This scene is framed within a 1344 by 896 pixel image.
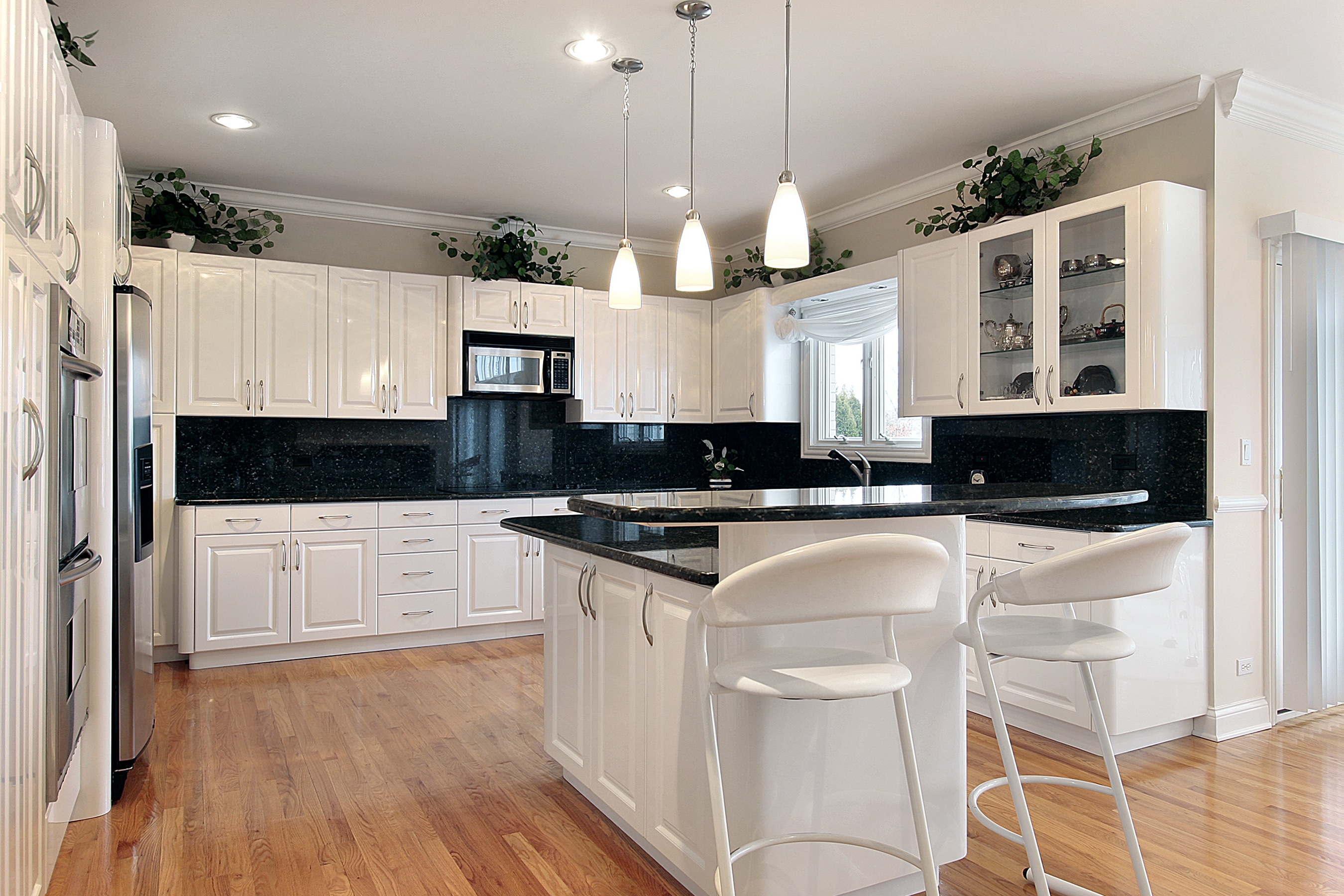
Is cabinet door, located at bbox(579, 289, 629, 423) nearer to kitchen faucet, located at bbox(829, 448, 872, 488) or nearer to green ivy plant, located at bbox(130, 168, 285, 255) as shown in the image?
kitchen faucet, located at bbox(829, 448, 872, 488)

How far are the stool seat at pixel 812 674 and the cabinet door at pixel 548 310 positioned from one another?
12.1 feet

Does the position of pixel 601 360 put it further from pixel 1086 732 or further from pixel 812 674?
pixel 812 674

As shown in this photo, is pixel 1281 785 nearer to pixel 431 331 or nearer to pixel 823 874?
pixel 823 874

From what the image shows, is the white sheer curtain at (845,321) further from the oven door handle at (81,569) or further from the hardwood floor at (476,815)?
the oven door handle at (81,569)

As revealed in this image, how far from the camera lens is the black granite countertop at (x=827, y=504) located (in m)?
1.76

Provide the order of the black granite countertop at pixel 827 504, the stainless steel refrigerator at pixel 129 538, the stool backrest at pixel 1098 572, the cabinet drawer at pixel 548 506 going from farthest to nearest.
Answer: the cabinet drawer at pixel 548 506 → the stainless steel refrigerator at pixel 129 538 → the stool backrest at pixel 1098 572 → the black granite countertop at pixel 827 504

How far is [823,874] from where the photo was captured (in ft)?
6.76

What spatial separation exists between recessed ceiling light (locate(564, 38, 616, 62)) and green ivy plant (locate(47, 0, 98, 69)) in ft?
4.80

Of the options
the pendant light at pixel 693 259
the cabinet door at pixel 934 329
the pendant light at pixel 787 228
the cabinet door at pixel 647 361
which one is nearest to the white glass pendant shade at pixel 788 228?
the pendant light at pixel 787 228

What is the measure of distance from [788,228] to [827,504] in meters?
0.79

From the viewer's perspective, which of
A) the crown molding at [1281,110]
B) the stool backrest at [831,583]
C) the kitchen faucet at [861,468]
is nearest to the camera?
the stool backrest at [831,583]

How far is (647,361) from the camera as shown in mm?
5688

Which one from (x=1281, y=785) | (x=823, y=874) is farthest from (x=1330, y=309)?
(x=823, y=874)

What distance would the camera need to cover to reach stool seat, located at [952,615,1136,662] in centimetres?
194
